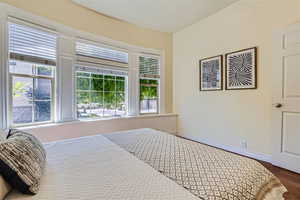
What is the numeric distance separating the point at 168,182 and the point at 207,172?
260 millimetres

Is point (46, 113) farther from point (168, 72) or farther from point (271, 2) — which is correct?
point (271, 2)

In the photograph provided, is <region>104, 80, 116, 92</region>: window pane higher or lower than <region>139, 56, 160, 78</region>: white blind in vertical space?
lower

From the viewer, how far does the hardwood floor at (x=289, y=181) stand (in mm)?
1698

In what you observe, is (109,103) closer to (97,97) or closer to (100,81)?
(97,97)

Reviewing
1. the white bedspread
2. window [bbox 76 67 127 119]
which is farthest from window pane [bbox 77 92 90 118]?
the white bedspread

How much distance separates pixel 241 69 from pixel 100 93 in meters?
2.69

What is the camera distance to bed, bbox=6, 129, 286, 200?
788mm

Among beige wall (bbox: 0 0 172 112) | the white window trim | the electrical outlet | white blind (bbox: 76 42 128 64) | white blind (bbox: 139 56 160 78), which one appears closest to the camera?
the white window trim

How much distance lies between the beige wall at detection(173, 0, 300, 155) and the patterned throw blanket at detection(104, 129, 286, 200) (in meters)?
1.76

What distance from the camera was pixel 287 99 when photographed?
2.26m

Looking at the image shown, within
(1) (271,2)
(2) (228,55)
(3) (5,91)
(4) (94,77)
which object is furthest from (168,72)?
(3) (5,91)

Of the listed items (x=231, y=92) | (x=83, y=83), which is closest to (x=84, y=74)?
→ (x=83, y=83)

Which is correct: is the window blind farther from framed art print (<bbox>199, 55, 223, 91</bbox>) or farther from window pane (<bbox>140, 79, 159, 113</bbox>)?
framed art print (<bbox>199, 55, 223, 91</bbox>)

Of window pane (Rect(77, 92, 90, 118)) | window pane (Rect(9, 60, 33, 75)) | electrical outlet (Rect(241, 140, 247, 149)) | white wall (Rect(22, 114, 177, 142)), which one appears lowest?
electrical outlet (Rect(241, 140, 247, 149))
